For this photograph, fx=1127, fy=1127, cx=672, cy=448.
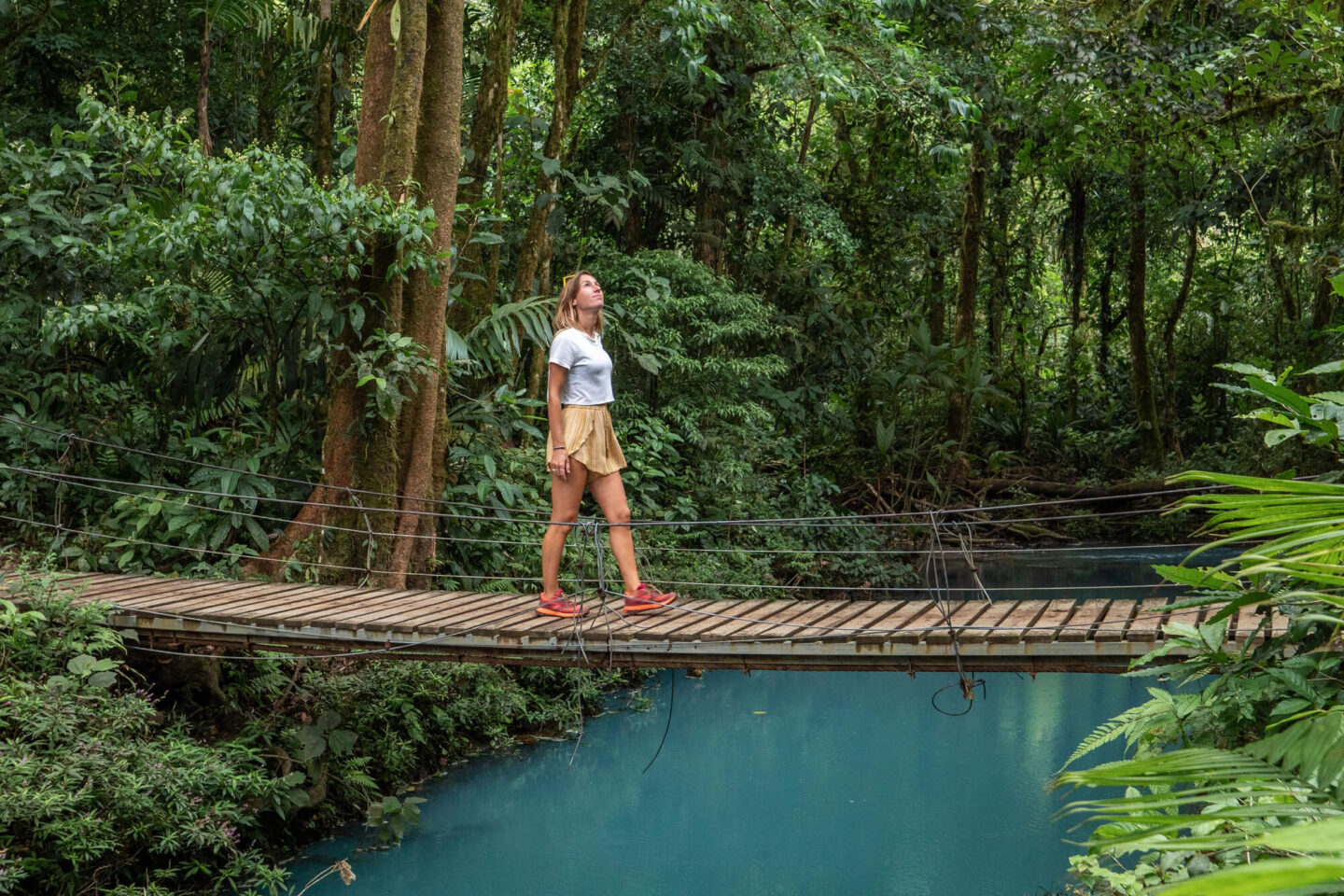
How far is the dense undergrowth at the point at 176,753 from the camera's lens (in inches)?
149

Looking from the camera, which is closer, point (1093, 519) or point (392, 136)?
point (392, 136)

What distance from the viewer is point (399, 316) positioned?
19.2 feet

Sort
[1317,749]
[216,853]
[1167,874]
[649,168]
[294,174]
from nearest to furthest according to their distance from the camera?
Answer: [1317,749], [1167,874], [216,853], [294,174], [649,168]

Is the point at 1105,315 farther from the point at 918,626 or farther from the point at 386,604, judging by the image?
the point at 386,604

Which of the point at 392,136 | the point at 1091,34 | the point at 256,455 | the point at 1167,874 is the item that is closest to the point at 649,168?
the point at 1091,34

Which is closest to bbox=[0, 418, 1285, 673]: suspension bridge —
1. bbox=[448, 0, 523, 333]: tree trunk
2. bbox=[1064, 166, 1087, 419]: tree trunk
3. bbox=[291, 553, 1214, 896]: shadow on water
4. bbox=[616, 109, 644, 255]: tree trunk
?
bbox=[291, 553, 1214, 896]: shadow on water

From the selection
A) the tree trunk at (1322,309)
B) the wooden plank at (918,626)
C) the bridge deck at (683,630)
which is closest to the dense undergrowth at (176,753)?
the bridge deck at (683,630)

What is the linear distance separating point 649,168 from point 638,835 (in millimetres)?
6731

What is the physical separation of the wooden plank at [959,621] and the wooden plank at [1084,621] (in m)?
0.32

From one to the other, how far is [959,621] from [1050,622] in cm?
31

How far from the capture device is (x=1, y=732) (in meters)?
3.96

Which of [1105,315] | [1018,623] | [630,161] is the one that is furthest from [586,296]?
[1105,315]

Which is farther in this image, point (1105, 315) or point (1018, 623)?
point (1105, 315)

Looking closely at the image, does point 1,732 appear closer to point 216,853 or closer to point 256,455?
point 216,853
